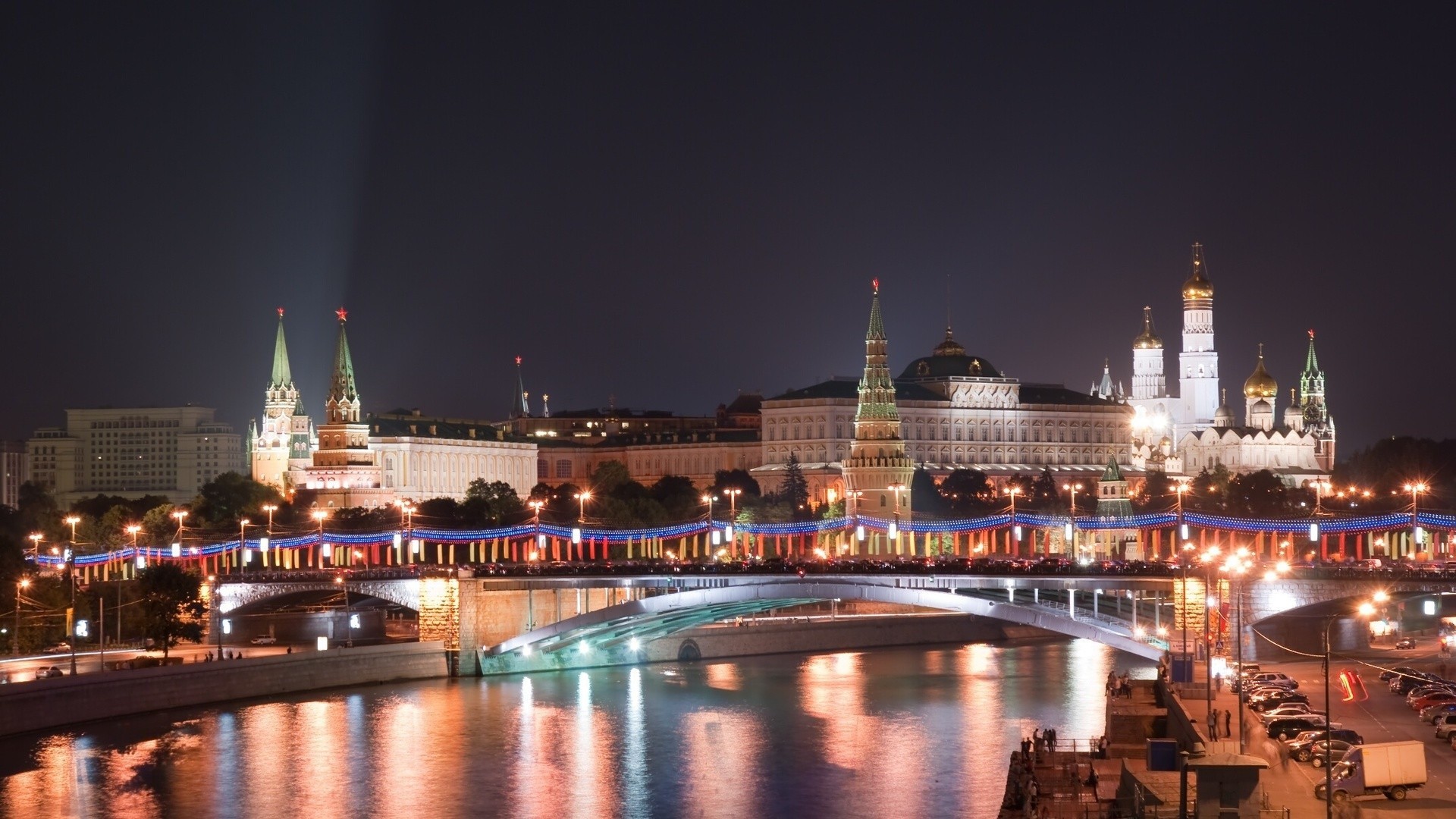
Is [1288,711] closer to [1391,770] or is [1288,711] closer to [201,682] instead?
[1391,770]

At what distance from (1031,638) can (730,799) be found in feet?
156

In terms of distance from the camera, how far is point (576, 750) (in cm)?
5941

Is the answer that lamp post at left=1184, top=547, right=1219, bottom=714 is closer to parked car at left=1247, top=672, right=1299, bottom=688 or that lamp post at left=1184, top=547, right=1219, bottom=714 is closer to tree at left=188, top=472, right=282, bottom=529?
parked car at left=1247, top=672, right=1299, bottom=688

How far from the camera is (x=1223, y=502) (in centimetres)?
14638

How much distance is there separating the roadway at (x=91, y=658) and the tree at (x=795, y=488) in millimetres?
86211

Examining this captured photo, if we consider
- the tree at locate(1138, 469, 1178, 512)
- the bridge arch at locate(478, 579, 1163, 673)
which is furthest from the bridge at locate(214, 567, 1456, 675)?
the tree at locate(1138, 469, 1178, 512)

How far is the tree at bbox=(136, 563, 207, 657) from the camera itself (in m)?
78.6

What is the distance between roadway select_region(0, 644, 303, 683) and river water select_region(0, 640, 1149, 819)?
5169mm

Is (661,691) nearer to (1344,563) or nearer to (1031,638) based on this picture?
(1344,563)

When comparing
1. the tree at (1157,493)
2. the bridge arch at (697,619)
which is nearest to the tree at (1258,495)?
the tree at (1157,493)

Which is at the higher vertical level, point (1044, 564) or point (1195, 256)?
point (1195, 256)

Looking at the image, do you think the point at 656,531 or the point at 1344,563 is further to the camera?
the point at 656,531

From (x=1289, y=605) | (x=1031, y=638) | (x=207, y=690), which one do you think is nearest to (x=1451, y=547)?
(x=1031, y=638)

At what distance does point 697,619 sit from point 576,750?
20331mm
